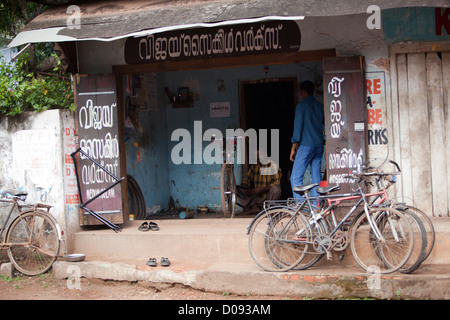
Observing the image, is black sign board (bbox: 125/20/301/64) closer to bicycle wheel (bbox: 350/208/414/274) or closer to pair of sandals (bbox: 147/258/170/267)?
bicycle wheel (bbox: 350/208/414/274)

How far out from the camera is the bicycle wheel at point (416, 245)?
5430 mm

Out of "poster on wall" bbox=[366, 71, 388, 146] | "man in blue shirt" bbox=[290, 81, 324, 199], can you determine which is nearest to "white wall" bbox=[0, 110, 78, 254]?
"man in blue shirt" bbox=[290, 81, 324, 199]

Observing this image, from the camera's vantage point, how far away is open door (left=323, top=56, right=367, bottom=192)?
665 centimetres

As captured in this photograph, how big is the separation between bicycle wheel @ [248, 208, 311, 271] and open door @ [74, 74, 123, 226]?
240 cm

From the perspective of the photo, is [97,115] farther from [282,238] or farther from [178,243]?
[282,238]

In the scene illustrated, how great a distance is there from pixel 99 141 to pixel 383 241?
425 cm

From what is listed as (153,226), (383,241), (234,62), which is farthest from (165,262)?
(234,62)

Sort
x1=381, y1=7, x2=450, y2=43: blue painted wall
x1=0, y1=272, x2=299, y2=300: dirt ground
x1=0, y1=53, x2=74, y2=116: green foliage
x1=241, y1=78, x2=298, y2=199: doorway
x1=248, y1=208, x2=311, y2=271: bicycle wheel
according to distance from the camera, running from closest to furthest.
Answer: x1=248, y1=208, x2=311, y2=271: bicycle wheel
x1=0, y1=272, x2=299, y2=300: dirt ground
x1=381, y1=7, x2=450, y2=43: blue painted wall
x1=0, y1=53, x2=74, y2=116: green foliage
x1=241, y1=78, x2=298, y2=199: doorway

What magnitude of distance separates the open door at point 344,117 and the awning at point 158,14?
107 centimetres

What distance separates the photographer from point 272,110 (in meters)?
10.5

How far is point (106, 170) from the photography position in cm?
745

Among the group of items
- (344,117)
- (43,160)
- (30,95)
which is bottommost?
(43,160)

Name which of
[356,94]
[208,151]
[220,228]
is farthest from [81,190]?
[356,94]
